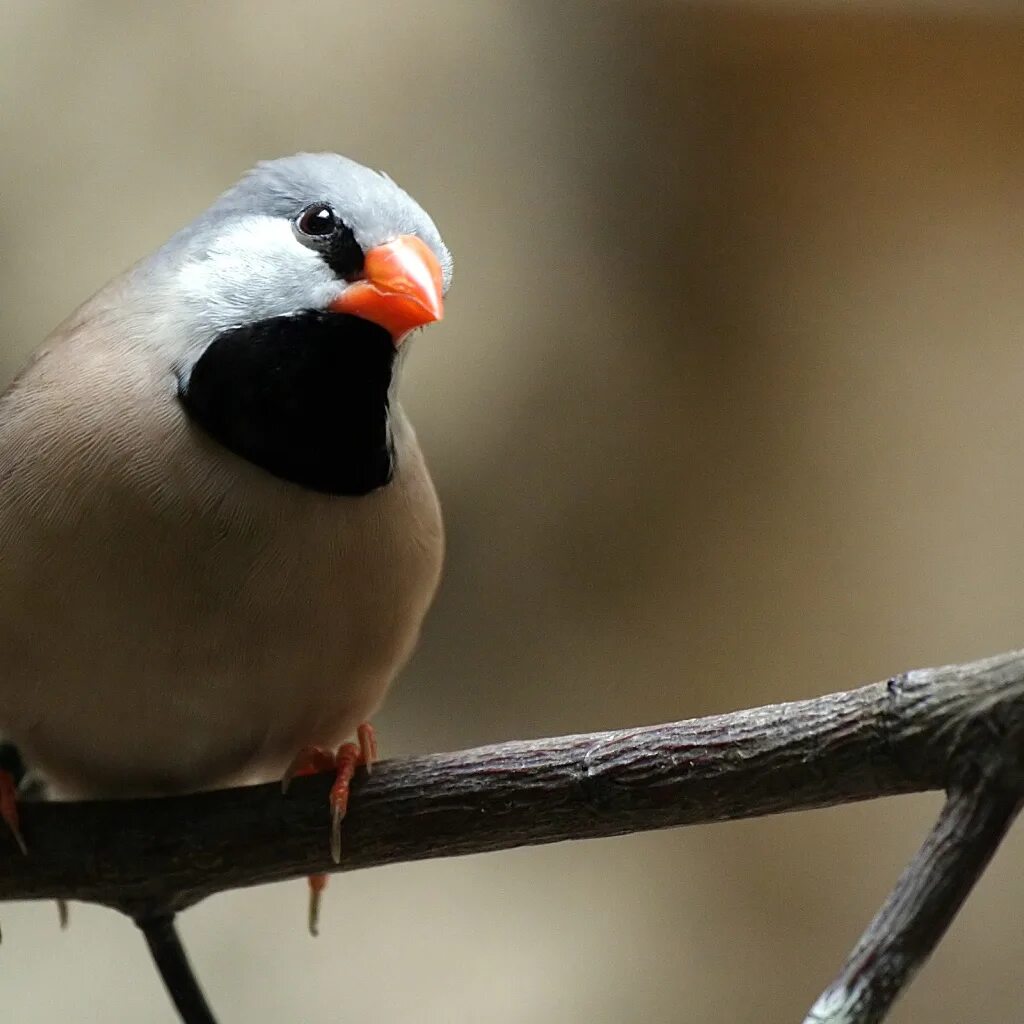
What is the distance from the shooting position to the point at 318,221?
1.33m

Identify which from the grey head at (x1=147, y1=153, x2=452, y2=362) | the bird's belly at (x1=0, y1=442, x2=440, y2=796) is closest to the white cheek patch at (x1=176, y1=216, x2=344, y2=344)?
the grey head at (x1=147, y1=153, x2=452, y2=362)

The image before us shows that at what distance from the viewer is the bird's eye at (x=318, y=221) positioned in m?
1.31

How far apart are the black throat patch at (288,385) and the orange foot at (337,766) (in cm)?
28

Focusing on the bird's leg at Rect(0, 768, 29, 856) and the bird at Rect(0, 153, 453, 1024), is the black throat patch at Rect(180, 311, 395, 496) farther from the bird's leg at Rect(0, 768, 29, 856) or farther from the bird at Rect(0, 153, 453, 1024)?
the bird's leg at Rect(0, 768, 29, 856)

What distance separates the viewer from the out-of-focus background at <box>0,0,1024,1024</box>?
2.44 m

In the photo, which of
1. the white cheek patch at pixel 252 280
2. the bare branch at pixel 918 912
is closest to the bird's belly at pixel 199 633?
the white cheek patch at pixel 252 280

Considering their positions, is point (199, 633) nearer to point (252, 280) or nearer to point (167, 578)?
point (167, 578)

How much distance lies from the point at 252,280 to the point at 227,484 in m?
0.21

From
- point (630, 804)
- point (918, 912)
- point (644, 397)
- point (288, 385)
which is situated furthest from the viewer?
point (644, 397)

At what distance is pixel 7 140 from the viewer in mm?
2395

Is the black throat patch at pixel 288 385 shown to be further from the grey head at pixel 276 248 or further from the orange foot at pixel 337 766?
the orange foot at pixel 337 766

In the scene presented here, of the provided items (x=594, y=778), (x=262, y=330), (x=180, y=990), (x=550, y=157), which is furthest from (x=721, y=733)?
(x=550, y=157)

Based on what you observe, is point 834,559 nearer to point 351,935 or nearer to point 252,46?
point 351,935

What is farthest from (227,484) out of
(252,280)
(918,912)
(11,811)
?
(918,912)
